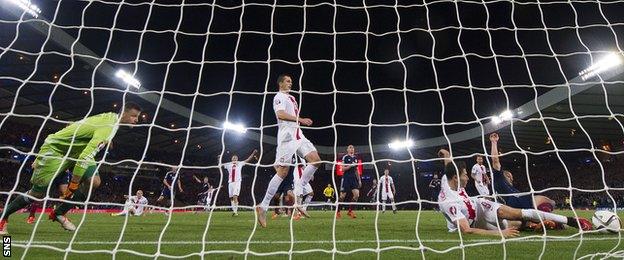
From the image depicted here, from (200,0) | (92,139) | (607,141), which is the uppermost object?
(200,0)

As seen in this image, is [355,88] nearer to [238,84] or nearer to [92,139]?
[238,84]

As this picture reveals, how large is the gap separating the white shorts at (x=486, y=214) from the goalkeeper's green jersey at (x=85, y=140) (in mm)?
4064

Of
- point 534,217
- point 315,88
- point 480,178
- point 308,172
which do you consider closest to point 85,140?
point 308,172

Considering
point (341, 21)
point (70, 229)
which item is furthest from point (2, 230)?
point (341, 21)

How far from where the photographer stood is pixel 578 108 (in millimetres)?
23672

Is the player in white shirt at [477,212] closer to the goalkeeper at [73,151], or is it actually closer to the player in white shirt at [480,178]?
the goalkeeper at [73,151]

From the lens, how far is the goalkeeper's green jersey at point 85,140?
507 centimetres

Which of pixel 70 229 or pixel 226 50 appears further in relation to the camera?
pixel 226 50

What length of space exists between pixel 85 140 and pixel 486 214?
4572 mm

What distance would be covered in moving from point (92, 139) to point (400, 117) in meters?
27.4

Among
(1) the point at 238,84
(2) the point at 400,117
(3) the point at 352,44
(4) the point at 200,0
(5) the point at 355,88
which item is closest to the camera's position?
(4) the point at 200,0

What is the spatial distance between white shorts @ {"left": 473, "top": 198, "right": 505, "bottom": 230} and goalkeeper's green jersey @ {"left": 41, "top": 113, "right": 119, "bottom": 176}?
13.3 feet

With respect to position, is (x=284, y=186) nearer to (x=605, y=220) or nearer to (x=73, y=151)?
(x=73, y=151)

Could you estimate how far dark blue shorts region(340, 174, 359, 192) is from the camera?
11638 mm
